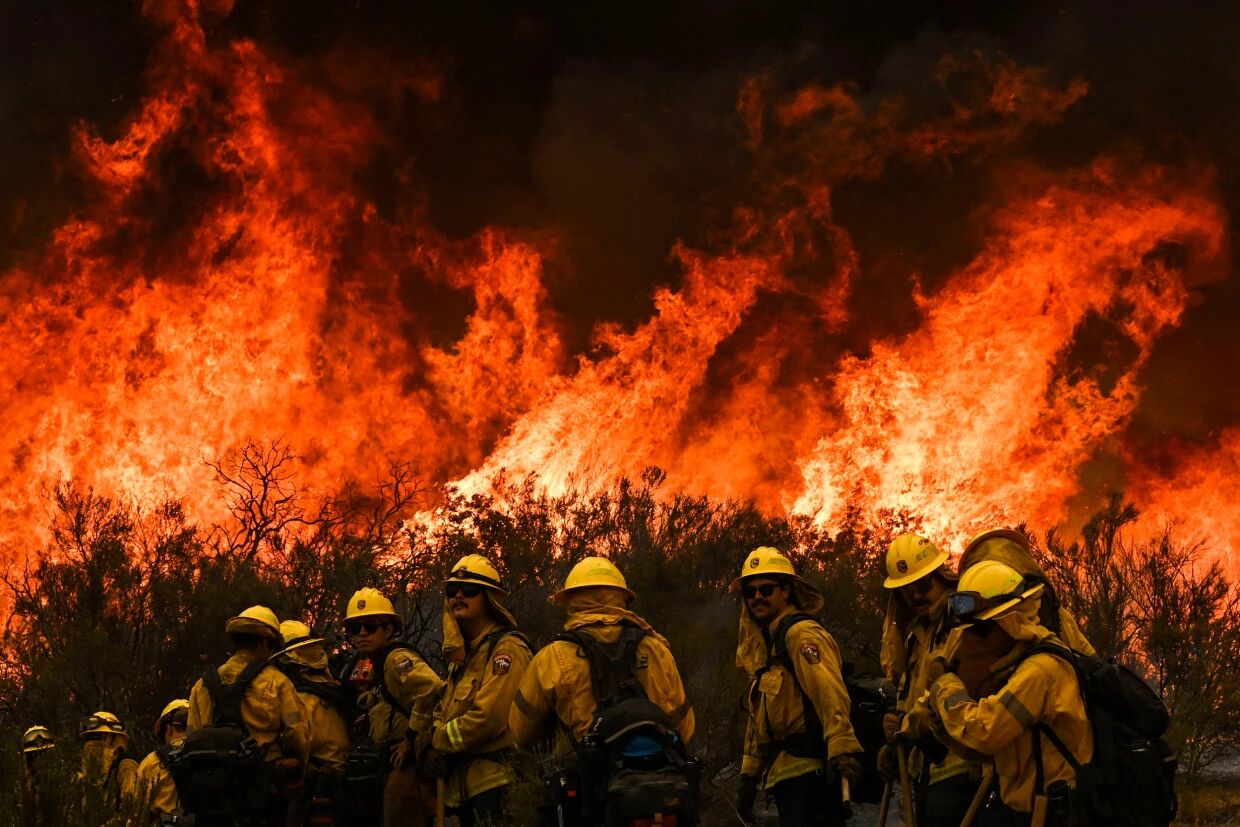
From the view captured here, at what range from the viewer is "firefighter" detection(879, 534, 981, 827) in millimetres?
7074

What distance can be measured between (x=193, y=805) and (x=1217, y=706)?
41.4ft

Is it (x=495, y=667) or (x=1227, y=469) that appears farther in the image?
(x=1227, y=469)

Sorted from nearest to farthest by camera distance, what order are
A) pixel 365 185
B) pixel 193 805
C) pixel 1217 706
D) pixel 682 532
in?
1. pixel 193 805
2. pixel 1217 706
3. pixel 682 532
4. pixel 365 185

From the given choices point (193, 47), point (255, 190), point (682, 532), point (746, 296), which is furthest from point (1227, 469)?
point (193, 47)

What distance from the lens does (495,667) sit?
774cm

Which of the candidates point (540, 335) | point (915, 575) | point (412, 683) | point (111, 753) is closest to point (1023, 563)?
point (915, 575)

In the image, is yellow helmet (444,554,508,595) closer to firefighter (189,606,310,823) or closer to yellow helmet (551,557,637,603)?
yellow helmet (551,557,637,603)

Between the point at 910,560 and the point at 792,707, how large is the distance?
100 centimetres

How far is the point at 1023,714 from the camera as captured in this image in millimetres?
5773

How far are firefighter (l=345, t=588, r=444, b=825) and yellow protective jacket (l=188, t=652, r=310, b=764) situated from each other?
388mm

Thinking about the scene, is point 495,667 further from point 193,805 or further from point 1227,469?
point 1227,469

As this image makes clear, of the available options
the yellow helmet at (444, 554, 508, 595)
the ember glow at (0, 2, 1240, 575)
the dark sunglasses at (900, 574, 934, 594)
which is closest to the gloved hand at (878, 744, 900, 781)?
the dark sunglasses at (900, 574, 934, 594)

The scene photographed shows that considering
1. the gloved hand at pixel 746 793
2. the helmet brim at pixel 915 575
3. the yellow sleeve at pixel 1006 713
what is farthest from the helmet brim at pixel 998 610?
the gloved hand at pixel 746 793

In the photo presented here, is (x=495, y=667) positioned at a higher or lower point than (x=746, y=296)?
lower
